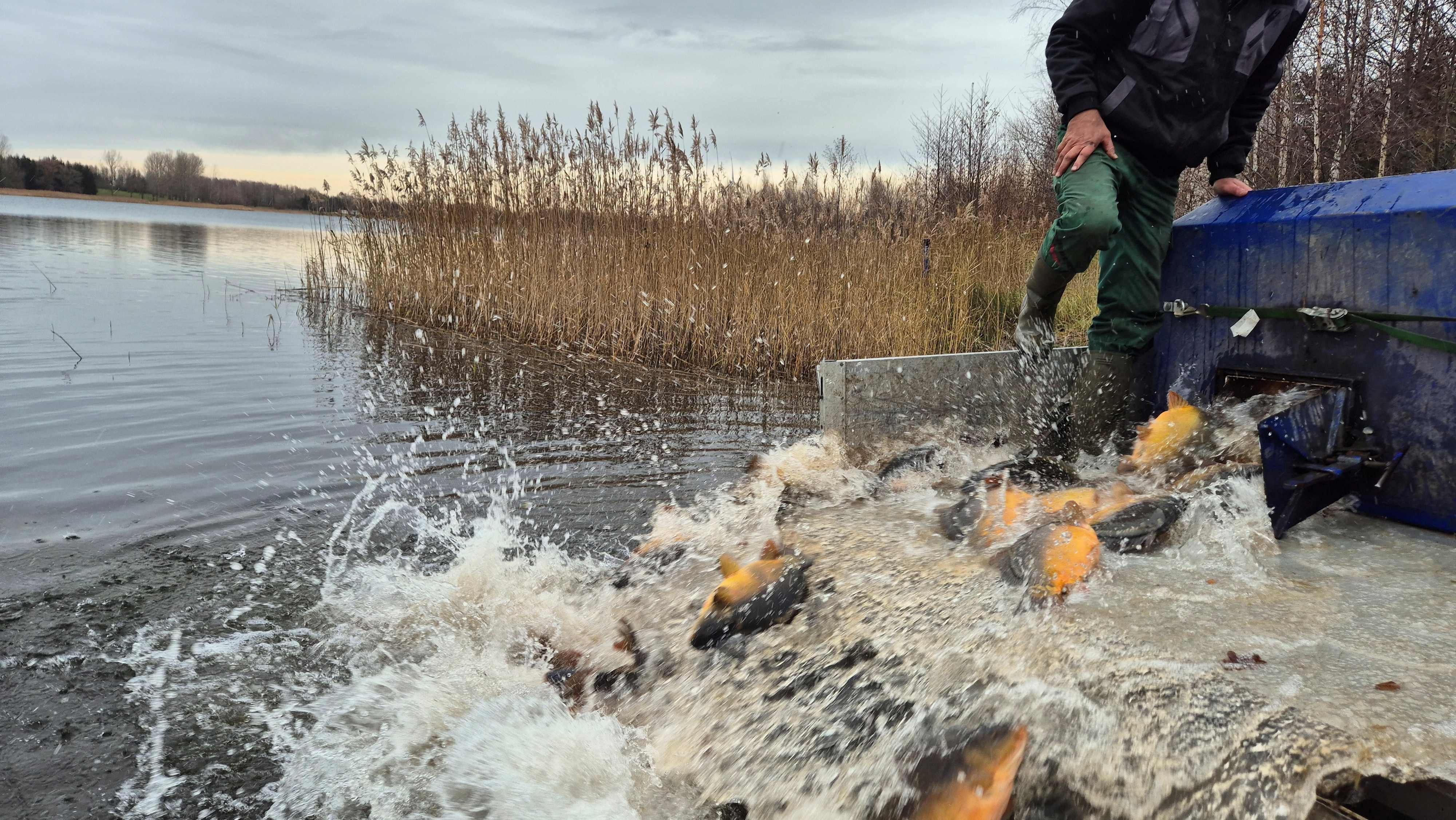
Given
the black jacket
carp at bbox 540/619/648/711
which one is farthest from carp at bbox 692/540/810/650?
the black jacket

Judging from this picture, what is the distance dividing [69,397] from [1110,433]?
19.8 ft

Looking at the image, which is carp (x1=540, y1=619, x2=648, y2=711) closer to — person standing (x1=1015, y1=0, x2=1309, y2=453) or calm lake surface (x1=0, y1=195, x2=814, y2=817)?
calm lake surface (x1=0, y1=195, x2=814, y2=817)

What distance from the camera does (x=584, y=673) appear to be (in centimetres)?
244

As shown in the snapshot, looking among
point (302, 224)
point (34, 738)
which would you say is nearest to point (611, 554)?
point (34, 738)

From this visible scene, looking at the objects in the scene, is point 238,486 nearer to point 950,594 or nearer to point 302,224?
point 950,594

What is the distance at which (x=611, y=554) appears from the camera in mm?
3221

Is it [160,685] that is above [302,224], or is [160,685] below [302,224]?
below

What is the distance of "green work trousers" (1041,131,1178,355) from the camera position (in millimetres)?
3105

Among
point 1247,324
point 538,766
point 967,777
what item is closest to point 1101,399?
point 1247,324

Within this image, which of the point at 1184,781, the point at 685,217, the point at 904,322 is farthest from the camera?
the point at 685,217

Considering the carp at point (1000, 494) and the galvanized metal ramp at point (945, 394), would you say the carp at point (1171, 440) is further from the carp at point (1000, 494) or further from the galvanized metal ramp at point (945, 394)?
the galvanized metal ramp at point (945, 394)

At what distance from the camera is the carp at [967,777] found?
1.56 meters

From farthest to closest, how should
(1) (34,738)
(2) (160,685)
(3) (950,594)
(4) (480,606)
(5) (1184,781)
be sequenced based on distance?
1. (4) (480,606)
2. (3) (950,594)
3. (2) (160,685)
4. (1) (34,738)
5. (5) (1184,781)

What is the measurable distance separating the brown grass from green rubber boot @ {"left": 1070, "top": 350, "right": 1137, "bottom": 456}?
326cm
